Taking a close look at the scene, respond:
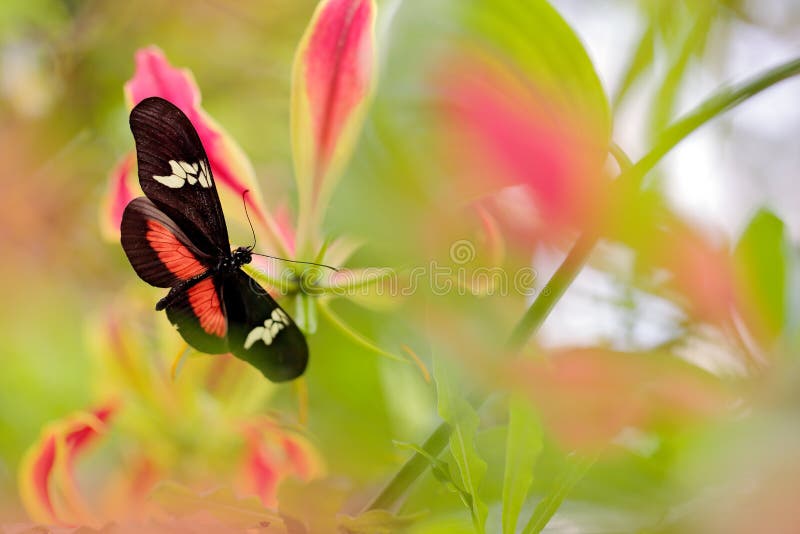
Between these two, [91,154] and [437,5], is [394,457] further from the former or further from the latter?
[91,154]

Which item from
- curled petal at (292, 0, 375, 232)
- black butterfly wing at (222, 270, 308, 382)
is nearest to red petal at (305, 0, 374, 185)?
curled petal at (292, 0, 375, 232)

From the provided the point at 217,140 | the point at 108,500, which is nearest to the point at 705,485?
the point at 217,140

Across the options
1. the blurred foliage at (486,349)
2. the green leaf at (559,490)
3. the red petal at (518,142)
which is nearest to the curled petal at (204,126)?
the blurred foliage at (486,349)

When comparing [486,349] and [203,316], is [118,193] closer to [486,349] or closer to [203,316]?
[203,316]

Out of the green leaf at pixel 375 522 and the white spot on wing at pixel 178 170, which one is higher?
the white spot on wing at pixel 178 170

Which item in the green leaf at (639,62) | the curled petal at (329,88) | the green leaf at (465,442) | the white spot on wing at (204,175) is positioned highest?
the green leaf at (639,62)

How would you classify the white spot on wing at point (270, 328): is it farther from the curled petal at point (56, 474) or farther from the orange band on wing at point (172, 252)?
the curled petal at point (56, 474)

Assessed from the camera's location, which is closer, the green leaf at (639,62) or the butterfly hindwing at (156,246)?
the butterfly hindwing at (156,246)
